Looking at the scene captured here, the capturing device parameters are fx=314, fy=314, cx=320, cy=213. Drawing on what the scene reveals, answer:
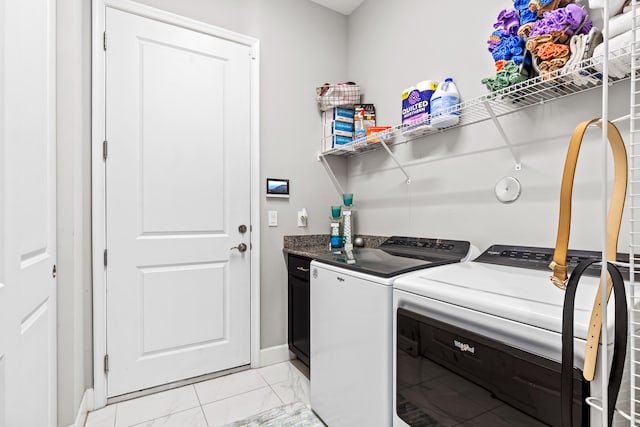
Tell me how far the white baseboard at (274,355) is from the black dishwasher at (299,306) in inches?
3.7

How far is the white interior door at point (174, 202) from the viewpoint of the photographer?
76.1 inches

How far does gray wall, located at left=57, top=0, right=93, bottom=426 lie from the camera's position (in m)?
1.48

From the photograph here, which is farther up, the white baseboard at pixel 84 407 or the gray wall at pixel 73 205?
the gray wall at pixel 73 205

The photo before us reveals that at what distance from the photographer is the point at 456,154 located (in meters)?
1.82

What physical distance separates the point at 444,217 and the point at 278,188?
1.23 meters

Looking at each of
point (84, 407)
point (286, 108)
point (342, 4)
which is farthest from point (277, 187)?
point (84, 407)

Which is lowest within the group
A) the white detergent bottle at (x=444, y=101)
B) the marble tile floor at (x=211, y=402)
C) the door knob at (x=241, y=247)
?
the marble tile floor at (x=211, y=402)

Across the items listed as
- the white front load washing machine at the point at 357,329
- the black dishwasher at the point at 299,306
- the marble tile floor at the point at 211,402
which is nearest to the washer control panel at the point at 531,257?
the white front load washing machine at the point at 357,329

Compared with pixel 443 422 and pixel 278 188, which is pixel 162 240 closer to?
pixel 278 188

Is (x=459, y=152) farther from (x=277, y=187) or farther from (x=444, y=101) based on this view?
(x=277, y=187)

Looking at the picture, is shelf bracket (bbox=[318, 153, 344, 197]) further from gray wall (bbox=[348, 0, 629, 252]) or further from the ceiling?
the ceiling

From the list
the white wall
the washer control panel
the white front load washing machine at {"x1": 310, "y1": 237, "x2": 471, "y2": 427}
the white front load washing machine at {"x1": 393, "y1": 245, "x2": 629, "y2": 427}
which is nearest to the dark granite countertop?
the white wall

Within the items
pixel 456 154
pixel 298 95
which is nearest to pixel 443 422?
pixel 456 154

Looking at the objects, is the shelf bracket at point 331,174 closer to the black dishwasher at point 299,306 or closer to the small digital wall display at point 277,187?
the small digital wall display at point 277,187
